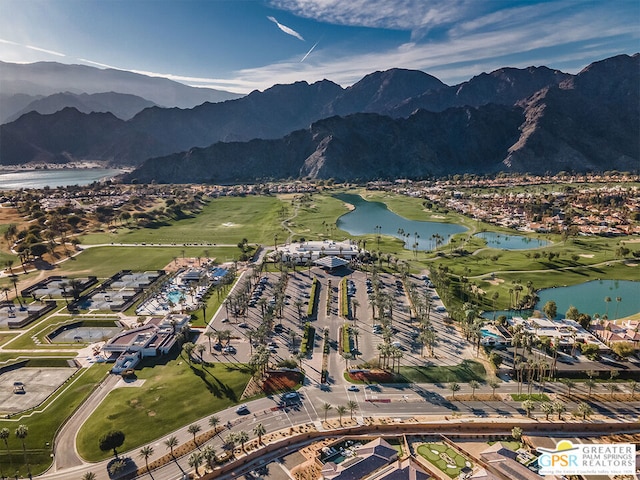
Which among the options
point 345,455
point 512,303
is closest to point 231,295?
point 345,455

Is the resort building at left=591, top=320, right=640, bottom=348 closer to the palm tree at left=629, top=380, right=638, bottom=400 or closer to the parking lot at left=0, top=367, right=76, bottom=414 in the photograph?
the palm tree at left=629, top=380, right=638, bottom=400

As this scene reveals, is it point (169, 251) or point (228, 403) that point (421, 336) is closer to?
point (228, 403)

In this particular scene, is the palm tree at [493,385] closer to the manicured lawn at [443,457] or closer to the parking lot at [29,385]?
the manicured lawn at [443,457]

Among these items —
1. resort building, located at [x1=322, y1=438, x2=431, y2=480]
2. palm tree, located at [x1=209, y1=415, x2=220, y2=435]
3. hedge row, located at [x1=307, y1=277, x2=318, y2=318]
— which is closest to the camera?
resort building, located at [x1=322, y1=438, x2=431, y2=480]

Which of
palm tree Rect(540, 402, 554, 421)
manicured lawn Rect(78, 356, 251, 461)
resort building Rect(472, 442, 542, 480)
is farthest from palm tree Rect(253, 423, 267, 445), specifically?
palm tree Rect(540, 402, 554, 421)

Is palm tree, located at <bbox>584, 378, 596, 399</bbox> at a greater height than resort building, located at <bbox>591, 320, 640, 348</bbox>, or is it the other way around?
resort building, located at <bbox>591, 320, 640, 348</bbox>
